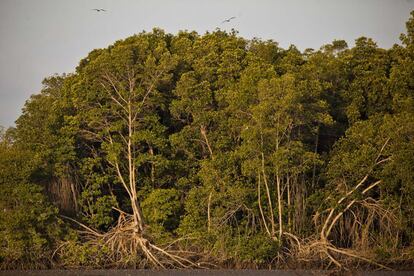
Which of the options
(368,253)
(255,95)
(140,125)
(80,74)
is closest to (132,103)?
(140,125)

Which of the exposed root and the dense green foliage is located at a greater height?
the dense green foliage

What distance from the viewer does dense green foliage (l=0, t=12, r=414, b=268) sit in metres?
19.8

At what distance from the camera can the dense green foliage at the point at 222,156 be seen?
19812 millimetres

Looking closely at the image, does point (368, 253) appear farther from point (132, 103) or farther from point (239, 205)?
point (132, 103)

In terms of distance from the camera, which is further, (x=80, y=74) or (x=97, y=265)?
(x=80, y=74)

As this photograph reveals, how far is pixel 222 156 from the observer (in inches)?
835

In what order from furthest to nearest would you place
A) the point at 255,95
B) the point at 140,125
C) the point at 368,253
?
the point at 140,125
the point at 255,95
the point at 368,253

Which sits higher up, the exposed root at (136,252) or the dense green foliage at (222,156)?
the dense green foliage at (222,156)

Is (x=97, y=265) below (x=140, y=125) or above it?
below

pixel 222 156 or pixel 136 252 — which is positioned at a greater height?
pixel 222 156

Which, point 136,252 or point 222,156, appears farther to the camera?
point 222,156

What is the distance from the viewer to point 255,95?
20.8 metres

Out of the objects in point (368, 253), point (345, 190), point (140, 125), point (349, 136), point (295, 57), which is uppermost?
point (295, 57)

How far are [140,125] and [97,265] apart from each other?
4723mm
